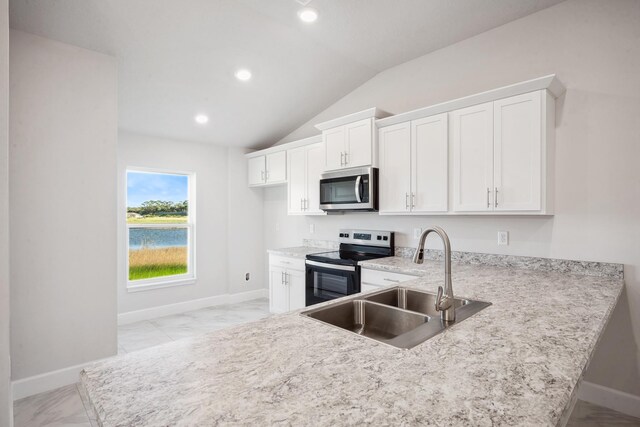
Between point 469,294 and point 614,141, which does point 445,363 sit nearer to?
point 469,294

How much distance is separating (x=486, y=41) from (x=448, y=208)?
1.52m

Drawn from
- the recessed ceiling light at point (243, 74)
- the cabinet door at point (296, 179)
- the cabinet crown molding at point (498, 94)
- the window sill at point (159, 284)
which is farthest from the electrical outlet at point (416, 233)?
the window sill at point (159, 284)

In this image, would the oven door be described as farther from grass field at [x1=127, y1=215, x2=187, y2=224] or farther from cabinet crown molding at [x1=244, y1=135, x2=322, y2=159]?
grass field at [x1=127, y1=215, x2=187, y2=224]

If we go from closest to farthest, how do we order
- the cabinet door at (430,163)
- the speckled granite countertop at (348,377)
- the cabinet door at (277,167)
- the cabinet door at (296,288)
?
the speckled granite countertop at (348,377)
the cabinet door at (430,163)
the cabinet door at (296,288)
the cabinet door at (277,167)

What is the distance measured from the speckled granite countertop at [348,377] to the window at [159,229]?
144 inches

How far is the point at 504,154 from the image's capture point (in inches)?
99.3

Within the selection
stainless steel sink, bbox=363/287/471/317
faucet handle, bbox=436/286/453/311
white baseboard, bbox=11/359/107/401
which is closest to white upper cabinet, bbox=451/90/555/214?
stainless steel sink, bbox=363/287/471/317

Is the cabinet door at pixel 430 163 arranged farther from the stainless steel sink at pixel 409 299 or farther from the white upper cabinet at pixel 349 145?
the stainless steel sink at pixel 409 299

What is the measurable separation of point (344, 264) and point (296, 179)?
154cm

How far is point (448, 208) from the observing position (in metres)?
2.87

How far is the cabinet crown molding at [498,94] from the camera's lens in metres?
2.33

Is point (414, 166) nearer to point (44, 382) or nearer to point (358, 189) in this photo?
point (358, 189)

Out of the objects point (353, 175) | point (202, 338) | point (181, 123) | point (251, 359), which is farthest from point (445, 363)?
point (181, 123)

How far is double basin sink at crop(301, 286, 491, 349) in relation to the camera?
150 cm
